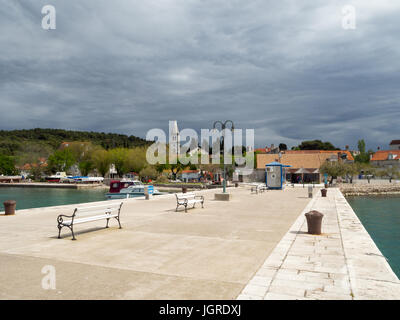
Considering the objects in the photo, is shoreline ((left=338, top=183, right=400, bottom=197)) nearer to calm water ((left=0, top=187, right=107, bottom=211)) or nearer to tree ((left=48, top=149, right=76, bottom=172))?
calm water ((left=0, top=187, right=107, bottom=211))

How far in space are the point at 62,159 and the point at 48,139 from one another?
51327 millimetres

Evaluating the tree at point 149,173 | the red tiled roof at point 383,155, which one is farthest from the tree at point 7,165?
the red tiled roof at point 383,155

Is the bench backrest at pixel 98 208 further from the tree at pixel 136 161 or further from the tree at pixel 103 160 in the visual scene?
the tree at pixel 103 160

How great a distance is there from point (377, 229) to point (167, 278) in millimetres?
18308

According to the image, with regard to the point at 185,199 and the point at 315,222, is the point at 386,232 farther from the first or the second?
the point at 185,199

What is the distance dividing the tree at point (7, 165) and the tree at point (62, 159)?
669 inches

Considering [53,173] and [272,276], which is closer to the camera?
[272,276]

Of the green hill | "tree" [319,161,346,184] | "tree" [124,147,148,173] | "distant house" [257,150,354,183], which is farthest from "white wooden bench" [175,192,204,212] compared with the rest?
the green hill

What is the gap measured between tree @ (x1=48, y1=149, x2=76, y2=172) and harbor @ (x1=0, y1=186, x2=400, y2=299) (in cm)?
8928

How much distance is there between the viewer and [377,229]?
1977 cm

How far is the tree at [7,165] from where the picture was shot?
102 m

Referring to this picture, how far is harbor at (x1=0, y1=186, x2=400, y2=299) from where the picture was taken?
5082mm
